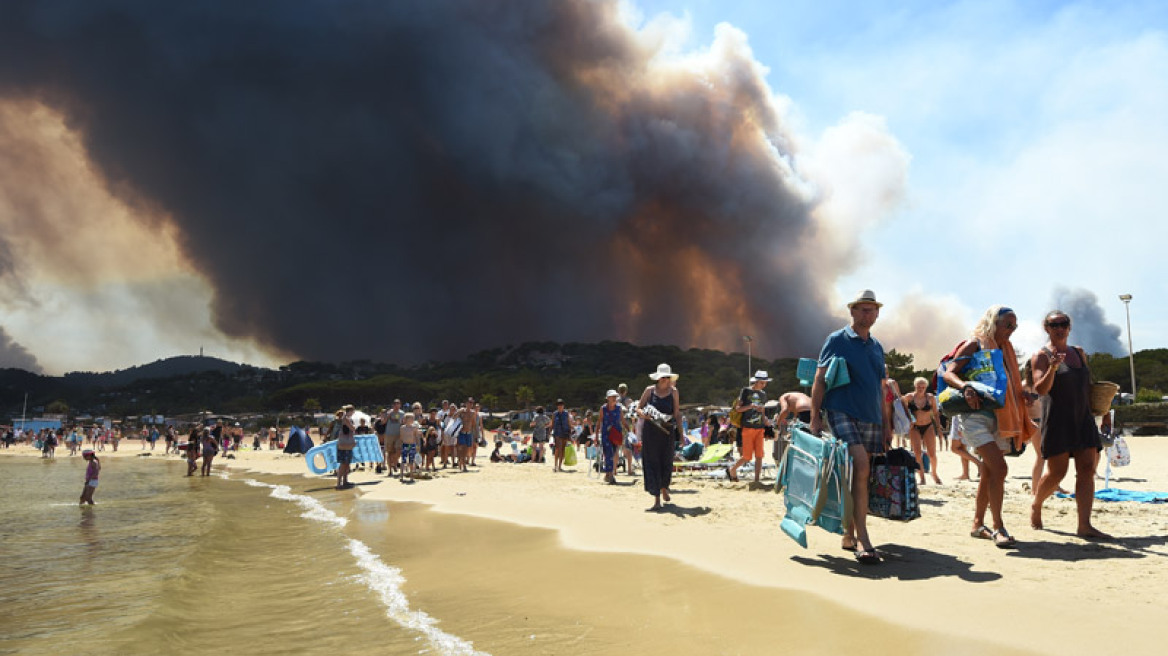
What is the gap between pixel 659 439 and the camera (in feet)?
27.0

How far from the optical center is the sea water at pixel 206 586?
4047 millimetres

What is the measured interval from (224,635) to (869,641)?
152 inches

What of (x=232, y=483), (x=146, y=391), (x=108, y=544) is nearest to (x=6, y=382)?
(x=146, y=391)

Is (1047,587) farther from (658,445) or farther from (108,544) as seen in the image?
(108,544)

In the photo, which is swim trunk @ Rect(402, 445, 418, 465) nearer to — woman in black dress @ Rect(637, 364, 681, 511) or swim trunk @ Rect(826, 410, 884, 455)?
woman in black dress @ Rect(637, 364, 681, 511)

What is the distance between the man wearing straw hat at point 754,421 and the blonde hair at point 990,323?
5111mm

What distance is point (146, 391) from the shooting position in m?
141

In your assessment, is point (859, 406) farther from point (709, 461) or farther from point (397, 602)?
point (709, 461)

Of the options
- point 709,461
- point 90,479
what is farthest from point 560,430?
point 90,479

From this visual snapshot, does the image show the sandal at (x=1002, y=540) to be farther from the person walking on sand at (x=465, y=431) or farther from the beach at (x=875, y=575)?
the person walking on sand at (x=465, y=431)

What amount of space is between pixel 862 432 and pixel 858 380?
37cm

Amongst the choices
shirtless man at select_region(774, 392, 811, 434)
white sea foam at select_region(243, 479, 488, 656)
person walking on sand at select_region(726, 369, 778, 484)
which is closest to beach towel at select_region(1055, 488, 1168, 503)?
shirtless man at select_region(774, 392, 811, 434)

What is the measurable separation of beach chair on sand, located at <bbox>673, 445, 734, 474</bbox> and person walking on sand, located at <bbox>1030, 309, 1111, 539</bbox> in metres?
7.53

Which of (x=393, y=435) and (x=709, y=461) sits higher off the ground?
(x=393, y=435)
